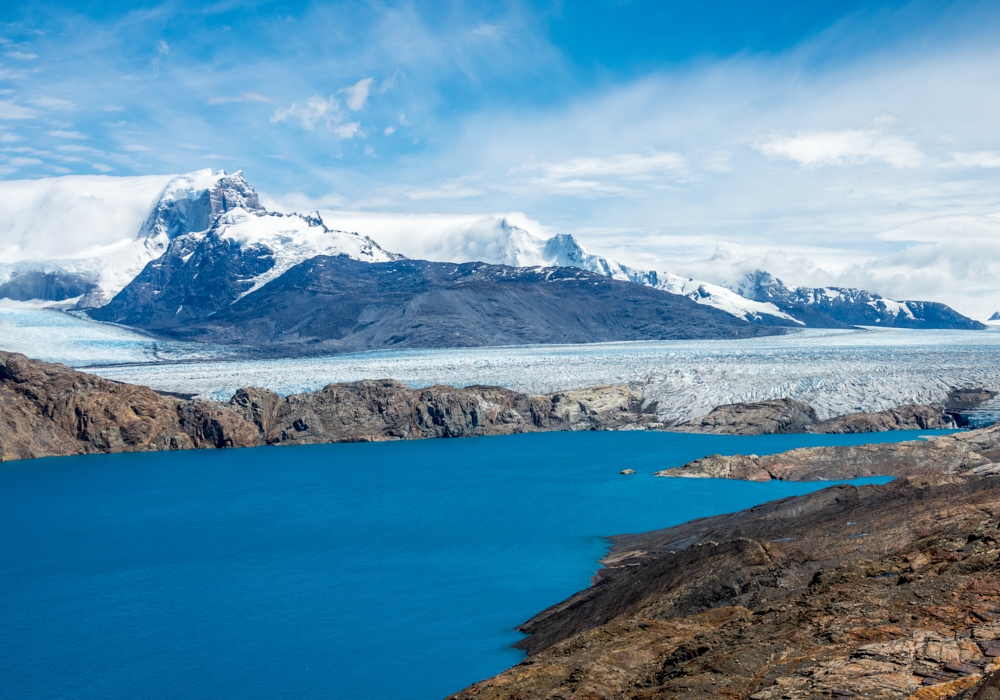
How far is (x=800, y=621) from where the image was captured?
1045 centimetres

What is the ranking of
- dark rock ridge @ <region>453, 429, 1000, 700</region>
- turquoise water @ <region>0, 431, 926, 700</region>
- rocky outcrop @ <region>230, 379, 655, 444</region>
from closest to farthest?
1. dark rock ridge @ <region>453, 429, 1000, 700</region>
2. turquoise water @ <region>0, 431, 926, 700</region>
3. rocky outcrop @ <region>230, 379, 655, 444</region>

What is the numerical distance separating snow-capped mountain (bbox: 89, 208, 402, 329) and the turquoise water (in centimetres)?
13445

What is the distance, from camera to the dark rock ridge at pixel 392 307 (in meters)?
136

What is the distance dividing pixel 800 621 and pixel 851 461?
94.6 ft

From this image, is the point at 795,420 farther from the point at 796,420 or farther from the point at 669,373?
the point at 669,373

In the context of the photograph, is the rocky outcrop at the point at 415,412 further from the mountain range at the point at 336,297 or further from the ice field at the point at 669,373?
the mountain range at the point at 336,297

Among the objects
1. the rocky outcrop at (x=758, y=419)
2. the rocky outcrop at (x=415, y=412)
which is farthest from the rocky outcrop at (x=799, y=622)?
the rocky outcrop at (x=415, y=412)

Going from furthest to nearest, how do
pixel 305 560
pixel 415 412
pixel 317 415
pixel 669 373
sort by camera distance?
pixel 669 373
pixel 415 412
pixel 317 415
pixel 305 560

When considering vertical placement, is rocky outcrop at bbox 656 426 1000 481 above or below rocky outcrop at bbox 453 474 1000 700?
below

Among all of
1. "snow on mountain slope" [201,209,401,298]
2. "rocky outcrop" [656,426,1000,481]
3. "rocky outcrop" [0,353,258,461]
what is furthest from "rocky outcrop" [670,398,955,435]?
"snow on mountain slope" [201,209,401,298]

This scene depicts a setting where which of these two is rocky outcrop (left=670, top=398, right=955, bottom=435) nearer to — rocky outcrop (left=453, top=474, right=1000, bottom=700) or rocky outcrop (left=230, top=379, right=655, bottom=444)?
rocky outcrop (left=230, top=379, right=655, bottom=444)

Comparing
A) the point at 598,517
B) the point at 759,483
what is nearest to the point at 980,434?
the point at 759,483

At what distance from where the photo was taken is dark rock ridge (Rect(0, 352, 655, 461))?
5066 centimetres

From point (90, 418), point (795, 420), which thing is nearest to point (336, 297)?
point (90, 418)
